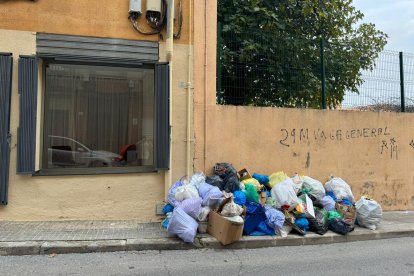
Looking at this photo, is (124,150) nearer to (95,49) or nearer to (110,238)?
(95,49)

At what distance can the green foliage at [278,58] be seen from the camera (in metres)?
8.42

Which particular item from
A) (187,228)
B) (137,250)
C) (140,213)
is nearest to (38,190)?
(140,213)

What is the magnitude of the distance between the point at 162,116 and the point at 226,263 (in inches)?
118

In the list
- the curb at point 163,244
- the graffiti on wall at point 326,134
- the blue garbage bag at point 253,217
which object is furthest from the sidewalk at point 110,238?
the graffiti on wall at point 326,134


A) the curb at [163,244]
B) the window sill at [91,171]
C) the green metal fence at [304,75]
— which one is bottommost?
the curb at [163,244]

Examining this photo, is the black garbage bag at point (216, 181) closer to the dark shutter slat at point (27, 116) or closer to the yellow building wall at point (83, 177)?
the yellow building wall at point (83, 177)

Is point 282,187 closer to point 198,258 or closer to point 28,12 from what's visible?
point 198,258

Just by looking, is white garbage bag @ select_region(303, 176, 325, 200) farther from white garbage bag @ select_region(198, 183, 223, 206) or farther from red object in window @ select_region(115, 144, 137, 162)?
red object in window @ select_region(115, 144, 137, 162)

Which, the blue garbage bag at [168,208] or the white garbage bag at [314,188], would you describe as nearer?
the blue garbage bag at [168,208]

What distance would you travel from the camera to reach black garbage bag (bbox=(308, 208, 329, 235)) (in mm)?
6711

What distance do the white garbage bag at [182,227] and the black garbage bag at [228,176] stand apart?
1226 millimetres

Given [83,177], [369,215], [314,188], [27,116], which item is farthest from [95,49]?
[369,215]

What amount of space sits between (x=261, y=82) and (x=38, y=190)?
16.5 feet

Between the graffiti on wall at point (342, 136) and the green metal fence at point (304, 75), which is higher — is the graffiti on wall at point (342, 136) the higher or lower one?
the lower one
